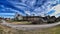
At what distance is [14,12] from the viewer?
2527 millimetres

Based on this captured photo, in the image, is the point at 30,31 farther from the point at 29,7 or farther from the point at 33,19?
the point at 29,7

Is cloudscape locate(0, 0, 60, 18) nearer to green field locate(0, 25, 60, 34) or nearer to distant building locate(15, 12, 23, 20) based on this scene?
distant building locate(15, 12, 23, 20)

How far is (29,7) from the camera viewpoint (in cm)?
254

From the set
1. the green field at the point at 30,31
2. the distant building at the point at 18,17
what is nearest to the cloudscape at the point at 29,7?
the distant building at the point at 18,17

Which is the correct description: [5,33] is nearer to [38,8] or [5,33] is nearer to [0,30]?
[0,30]

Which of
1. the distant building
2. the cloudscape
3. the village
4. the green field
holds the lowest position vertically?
the green field

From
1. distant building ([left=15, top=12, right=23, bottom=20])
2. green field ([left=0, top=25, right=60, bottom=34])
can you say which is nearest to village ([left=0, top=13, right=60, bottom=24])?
distant building ([left=15, top=12, right=23, bottom=20])

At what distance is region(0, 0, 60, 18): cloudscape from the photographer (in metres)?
2.52

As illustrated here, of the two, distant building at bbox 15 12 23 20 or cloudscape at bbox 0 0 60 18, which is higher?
cloudscape at bbox 0 0 60 18

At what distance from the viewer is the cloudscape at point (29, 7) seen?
8.27ft

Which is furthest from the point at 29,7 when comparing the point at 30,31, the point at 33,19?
the point at 30,31

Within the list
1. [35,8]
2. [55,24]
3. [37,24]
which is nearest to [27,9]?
[35,8]

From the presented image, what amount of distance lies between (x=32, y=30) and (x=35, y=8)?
37 centimetres

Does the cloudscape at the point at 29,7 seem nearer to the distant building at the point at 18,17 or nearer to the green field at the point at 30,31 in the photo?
the distant building at the point at 18,17
